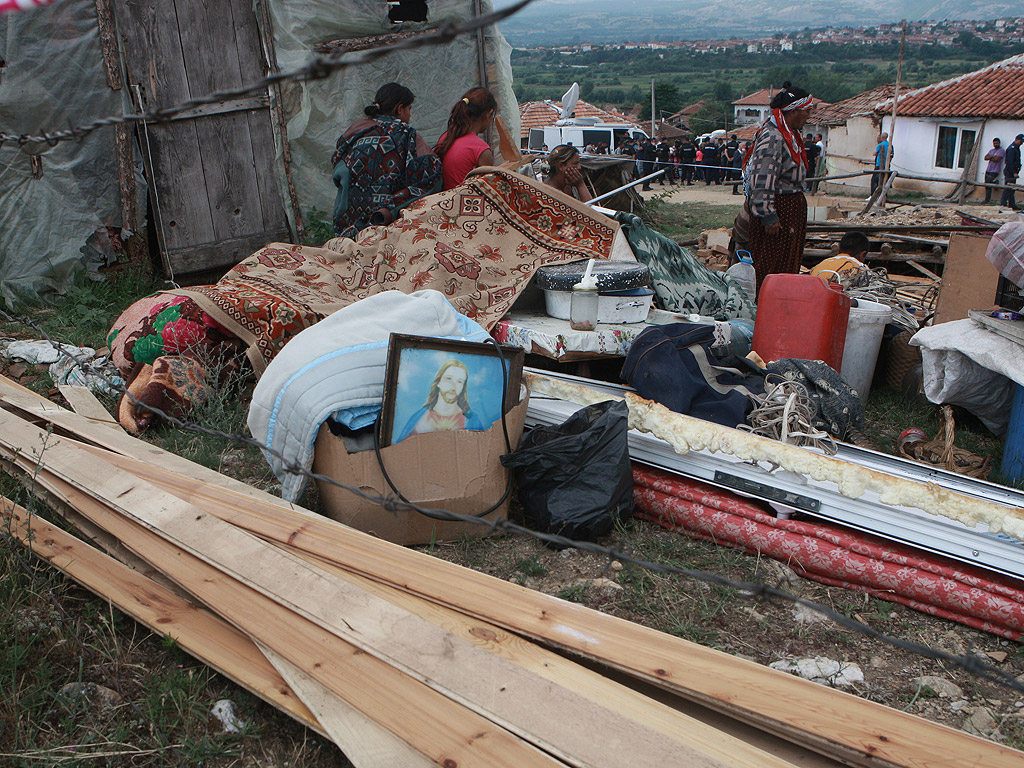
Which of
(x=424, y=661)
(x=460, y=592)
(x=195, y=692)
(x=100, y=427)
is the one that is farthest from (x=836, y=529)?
(x=100, y=427)

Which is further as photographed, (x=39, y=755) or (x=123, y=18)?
(x=123, y=18)

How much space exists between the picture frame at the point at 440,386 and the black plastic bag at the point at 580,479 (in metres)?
0.25

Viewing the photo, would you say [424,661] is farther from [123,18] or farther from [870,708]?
[123,18]

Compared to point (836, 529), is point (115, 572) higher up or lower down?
higher up

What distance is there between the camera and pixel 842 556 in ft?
9.84

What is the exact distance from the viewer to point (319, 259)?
5.18 meters

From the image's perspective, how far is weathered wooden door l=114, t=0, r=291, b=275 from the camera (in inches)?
257

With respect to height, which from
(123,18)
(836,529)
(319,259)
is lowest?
(836,529)

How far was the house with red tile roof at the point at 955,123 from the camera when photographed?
93.9ft

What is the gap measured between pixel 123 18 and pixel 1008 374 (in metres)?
6.55

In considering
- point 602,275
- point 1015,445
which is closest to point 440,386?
point 602,275

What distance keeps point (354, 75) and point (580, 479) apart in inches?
206

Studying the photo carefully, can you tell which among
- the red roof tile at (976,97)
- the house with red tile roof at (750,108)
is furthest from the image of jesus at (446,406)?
the house with red tile roof at (750,108)

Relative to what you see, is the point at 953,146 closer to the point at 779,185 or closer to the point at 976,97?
the point at 976,97
